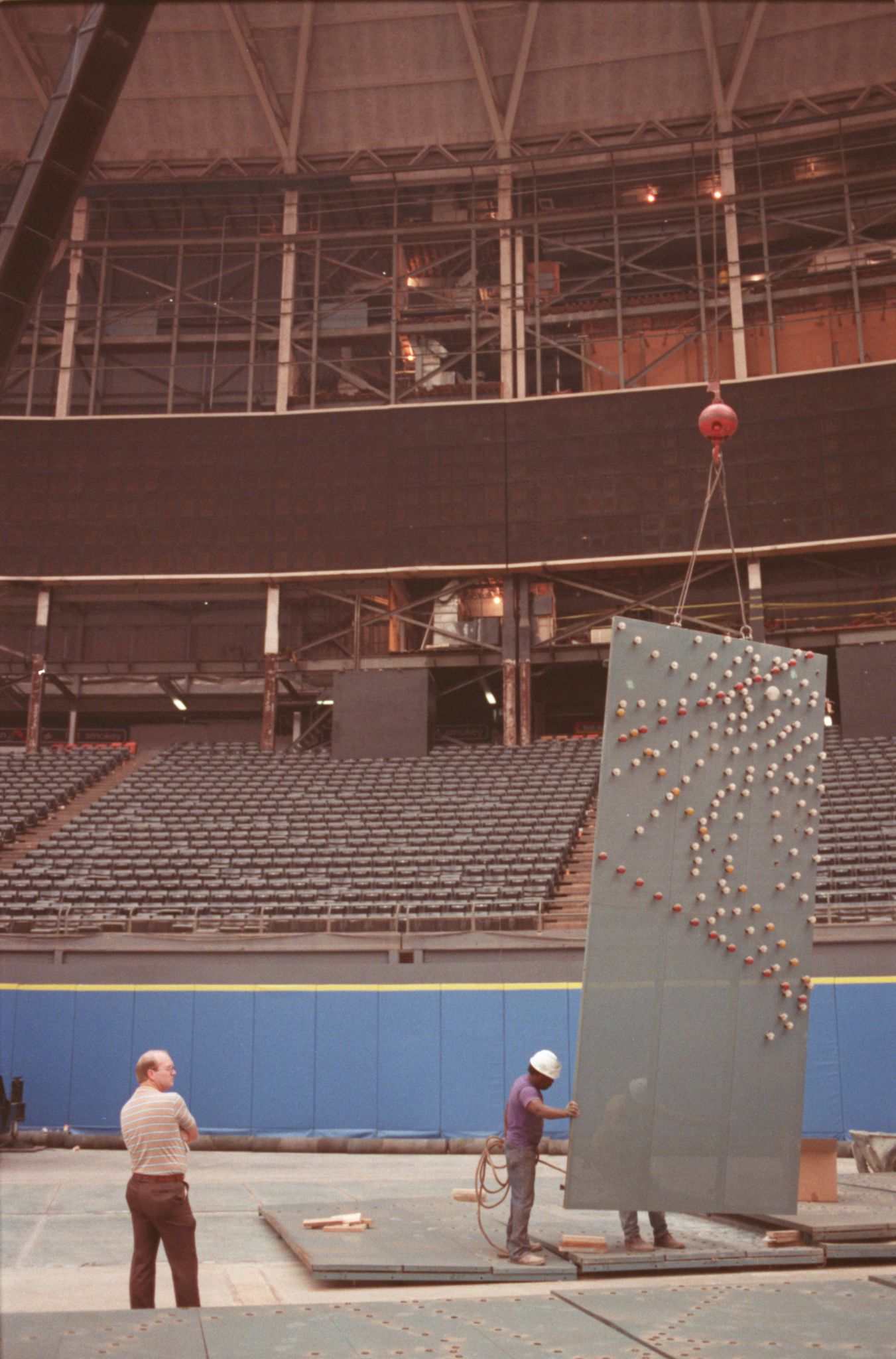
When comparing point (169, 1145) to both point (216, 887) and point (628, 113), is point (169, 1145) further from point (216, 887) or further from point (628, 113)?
point (628, 113)

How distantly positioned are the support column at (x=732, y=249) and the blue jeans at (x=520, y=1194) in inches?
919

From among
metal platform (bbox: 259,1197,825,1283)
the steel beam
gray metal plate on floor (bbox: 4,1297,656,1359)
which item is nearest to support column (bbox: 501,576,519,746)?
metal platform (bbox: 259,1197,825,1283)

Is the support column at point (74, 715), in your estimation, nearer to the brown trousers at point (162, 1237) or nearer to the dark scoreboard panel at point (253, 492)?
the dark scoreboard panel at point (253, 492)

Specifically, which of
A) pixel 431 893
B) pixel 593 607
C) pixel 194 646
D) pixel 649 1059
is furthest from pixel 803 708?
pixel 194 646

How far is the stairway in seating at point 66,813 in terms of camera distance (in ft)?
69.4

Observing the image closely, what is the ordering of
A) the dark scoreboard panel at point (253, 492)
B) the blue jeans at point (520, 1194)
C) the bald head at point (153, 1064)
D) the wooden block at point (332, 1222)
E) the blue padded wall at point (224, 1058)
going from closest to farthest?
1. the bald head at point (153, 1064)
2. the blue jeans at point (520, 1194)
3. the wooden block at point (332, 1222)
4. the blue padded wall at point (224, 1058)
5. the dark scoreboard panel at point (253, 492)

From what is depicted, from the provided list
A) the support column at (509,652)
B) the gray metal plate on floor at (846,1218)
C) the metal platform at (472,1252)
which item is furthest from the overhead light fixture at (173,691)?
the gray metal plate on floor at (846,1218)

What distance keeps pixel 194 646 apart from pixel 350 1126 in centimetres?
1846

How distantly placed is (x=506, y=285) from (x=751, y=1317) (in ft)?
88.6

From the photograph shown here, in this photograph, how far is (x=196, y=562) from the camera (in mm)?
27719

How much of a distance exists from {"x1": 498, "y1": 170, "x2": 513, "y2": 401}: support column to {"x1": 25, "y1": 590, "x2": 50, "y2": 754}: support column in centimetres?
1249

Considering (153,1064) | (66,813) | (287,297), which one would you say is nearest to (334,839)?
(66,813)

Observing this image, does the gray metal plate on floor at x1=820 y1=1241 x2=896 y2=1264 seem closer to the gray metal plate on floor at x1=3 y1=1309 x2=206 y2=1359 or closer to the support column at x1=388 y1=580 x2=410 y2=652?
the gray metal plate on floor at x1=3 y1=1309 x2=206 y2=1359

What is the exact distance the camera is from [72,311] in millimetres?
30531
